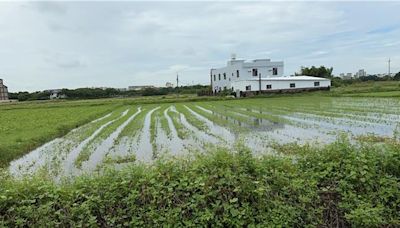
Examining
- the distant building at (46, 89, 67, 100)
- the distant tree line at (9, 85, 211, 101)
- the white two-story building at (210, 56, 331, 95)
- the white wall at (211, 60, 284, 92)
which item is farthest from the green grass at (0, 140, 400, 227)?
the distant building at (46, 89, 67, 100)

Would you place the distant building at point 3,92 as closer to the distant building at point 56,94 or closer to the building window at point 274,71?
the distant building at point 56,94

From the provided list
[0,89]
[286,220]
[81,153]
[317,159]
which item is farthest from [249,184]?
[0,89]

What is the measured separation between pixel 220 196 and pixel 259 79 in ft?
145

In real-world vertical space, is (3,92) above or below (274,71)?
below

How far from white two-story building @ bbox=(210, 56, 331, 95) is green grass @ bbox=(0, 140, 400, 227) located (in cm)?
4352

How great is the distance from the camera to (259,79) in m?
46.3

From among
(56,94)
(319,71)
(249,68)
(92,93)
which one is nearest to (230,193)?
(249,68)

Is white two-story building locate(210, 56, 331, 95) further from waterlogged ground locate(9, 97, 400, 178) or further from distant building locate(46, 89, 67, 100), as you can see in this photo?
distant building locate(46, 89, 67, 100)

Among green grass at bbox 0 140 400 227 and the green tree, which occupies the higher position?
the green tree

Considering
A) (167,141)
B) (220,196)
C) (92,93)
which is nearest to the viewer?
(220,196)

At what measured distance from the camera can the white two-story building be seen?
4634 centimetres

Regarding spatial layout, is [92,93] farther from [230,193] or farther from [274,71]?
[230,193]

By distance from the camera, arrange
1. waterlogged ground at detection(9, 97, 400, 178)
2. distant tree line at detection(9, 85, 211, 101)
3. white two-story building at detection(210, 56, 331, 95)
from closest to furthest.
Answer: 1. waterlogged ground at detection(9, 97, 400, 178)
2. white two-story building at detection(210, 56, 331, 95)
3. distant tree line at detection(9, 85, 211, 101)

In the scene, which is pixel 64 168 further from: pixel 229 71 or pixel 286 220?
pixel 229 71
